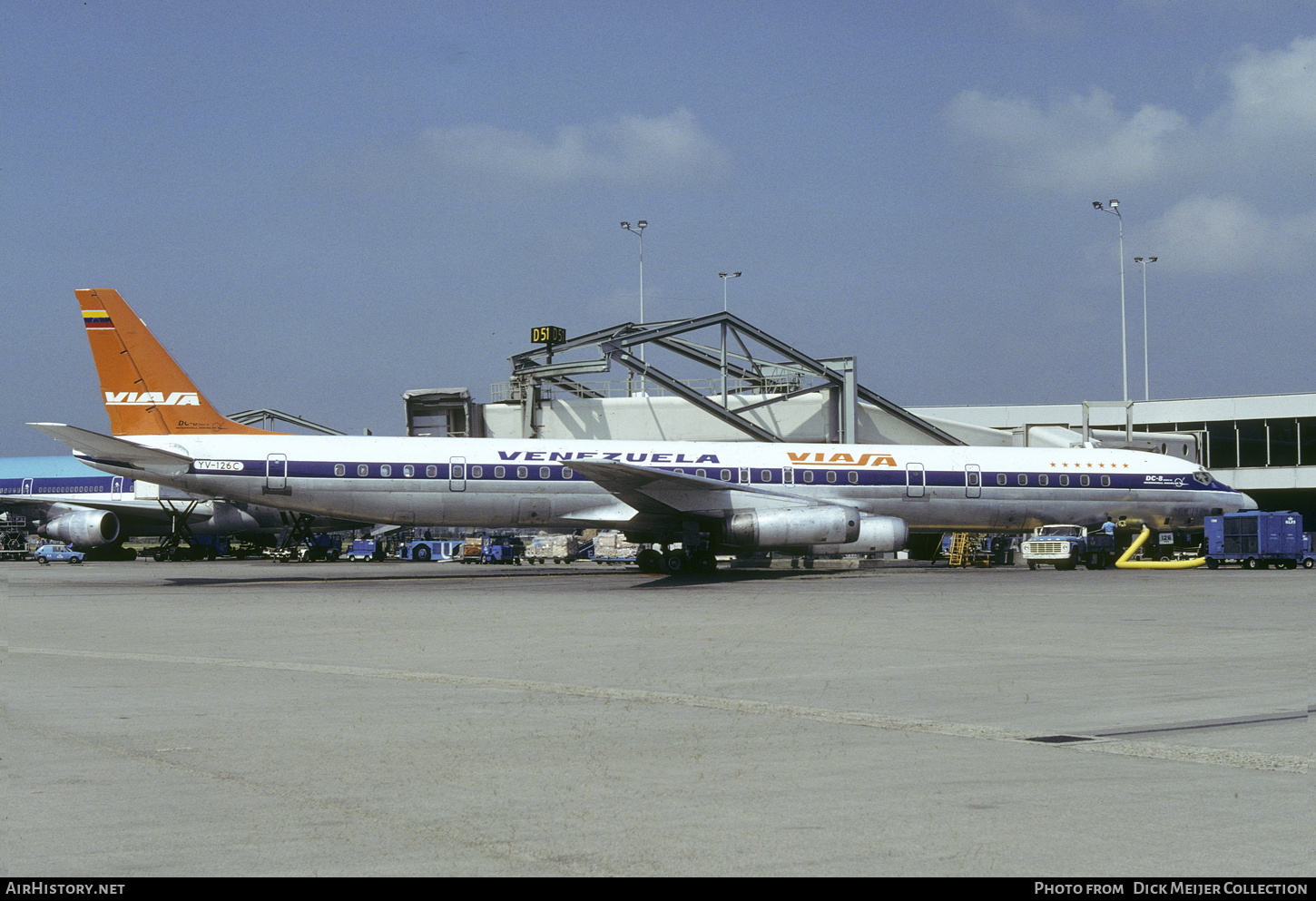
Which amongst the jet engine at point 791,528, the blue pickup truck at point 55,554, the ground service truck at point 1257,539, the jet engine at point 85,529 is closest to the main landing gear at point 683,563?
the jet engine at point 791,528

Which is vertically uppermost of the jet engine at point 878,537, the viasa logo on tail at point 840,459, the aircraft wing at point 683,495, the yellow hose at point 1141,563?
the viasa logo on tail at point 840,459

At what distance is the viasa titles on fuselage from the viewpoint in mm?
27453

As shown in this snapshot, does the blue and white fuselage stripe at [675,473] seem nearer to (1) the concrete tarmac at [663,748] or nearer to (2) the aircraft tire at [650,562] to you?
(2) the aircraft tire at [650,562]

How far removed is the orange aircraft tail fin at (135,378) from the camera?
28.5m

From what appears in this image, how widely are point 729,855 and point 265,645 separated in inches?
392

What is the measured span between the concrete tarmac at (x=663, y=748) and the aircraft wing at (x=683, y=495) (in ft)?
36.8

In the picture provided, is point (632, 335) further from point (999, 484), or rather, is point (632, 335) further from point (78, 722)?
point (78, 722)

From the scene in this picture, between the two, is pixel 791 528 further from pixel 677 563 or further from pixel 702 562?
pixel 677 563

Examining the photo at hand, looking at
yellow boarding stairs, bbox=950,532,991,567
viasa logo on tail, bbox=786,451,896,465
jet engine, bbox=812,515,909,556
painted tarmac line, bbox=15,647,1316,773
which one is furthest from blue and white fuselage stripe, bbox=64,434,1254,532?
painted tarmac line, bbox=15,647,1316,773

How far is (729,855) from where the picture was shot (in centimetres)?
480

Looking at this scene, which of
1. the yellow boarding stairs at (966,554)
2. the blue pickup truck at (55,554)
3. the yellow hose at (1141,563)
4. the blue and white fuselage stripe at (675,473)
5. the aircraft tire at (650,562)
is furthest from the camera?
the blue pickup truck at (55,554)

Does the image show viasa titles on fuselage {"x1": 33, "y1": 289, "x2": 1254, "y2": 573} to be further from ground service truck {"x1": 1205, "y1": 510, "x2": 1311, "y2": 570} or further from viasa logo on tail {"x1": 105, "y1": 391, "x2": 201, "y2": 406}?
ground service truck {"x1": 1205, "y1": 510, "x2": 1311, "y2": 570}

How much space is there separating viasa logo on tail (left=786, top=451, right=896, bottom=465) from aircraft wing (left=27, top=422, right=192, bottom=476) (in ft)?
53.3
